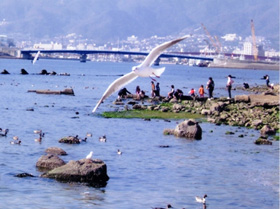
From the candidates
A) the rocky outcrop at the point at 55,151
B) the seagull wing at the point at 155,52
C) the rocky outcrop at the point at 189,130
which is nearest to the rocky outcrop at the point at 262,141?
the rocky outcrop at the point at 189,130

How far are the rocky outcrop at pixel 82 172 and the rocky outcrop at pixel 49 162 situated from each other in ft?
2.90

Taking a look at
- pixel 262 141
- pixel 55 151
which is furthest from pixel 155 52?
pixel 262 141

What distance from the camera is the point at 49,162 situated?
65.3 ft

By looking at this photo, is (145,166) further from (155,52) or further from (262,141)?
(155,52)

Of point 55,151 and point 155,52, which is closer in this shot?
point 155,52

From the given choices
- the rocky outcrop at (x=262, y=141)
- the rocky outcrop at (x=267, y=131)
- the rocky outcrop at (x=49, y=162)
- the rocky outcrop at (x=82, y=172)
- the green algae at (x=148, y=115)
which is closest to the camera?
the rocky outcrop at (x=82, y=172)

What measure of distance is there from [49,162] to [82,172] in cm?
177

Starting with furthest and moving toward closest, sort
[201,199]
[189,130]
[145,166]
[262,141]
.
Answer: [189,130] < [262,141] < [145,166] < [201,199]

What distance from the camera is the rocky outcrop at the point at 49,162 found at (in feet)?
64.6

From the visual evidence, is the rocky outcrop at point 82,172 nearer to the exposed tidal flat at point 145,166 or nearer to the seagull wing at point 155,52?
the exposed tidal flat at point 145,166

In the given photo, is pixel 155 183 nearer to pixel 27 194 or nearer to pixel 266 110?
pixel 27 194

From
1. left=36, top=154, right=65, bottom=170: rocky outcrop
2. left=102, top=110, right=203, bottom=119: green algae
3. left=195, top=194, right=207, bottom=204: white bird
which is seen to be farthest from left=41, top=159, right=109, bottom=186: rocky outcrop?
left=102, top=110, right=203, bottom=119: green algae

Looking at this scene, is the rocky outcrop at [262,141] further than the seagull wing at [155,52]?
Yes

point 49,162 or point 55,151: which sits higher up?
point 55,151
